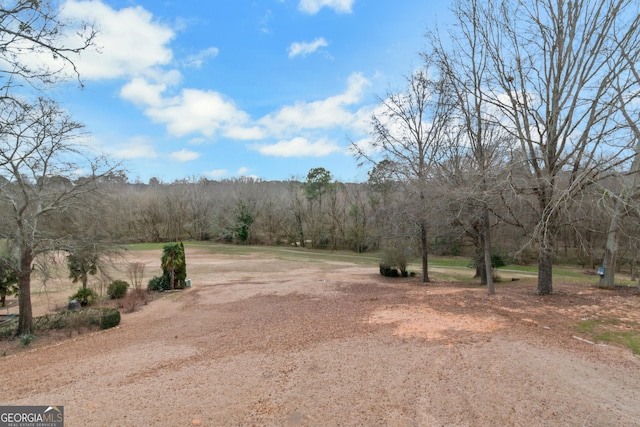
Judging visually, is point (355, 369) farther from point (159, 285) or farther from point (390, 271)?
point (390, 271)

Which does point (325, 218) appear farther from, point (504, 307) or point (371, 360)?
point (371, 360)

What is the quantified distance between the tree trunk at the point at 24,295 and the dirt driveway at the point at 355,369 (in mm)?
1193

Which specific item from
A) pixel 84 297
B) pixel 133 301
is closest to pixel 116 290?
pixel 84 297

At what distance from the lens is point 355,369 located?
4.99 meters

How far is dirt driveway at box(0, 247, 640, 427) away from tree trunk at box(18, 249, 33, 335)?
3.91ft

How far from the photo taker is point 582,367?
4.78 meters

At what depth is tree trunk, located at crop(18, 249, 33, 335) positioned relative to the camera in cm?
938

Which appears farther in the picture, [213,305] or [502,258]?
[502,258]

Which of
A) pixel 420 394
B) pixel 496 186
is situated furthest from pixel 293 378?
pixel 496 186

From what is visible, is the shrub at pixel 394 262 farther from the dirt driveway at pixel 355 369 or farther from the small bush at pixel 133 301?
the small bush at pixel 133 301

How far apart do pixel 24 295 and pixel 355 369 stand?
989 cm

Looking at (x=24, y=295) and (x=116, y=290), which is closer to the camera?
(x=24, y=295)

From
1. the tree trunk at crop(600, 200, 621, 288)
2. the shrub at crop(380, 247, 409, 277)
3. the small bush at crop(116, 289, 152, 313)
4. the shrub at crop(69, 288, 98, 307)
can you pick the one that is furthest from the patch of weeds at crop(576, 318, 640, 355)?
the shrub at crop(69, 288, 98, 307)

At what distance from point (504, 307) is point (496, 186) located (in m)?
3.04
